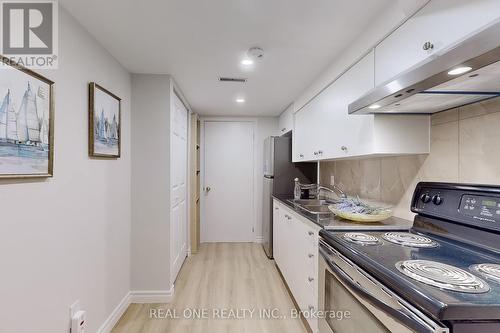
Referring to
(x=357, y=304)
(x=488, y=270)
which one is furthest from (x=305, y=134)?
(x=488, y=270)

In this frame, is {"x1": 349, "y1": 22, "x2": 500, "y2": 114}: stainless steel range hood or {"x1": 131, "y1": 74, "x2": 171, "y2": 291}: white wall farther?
{"x1": 131, "y1": 74, "x2": 171, "y2": 291}: white wall

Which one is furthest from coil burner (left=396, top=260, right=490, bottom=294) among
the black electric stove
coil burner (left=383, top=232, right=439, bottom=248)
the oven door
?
coil burner (left=383, top=232, right=439, bottom=248)

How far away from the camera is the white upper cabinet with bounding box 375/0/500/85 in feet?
Answer: 3.20

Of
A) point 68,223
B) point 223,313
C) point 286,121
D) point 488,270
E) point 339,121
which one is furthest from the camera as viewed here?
point 286,121

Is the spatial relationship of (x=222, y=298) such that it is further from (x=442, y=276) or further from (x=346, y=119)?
(x=442, y=276)

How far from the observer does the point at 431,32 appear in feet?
3.90

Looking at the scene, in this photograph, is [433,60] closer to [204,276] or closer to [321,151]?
[321,151]

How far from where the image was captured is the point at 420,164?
1696 mm

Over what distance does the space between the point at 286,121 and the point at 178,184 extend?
73.3 inches

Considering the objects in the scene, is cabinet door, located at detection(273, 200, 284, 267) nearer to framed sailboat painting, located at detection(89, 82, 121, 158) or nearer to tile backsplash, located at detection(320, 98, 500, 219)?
tile backsplash, located at detection(320, 98, 500, 219)

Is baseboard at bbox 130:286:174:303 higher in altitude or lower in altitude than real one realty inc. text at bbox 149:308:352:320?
higher

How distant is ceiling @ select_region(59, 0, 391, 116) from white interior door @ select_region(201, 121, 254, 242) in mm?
1940

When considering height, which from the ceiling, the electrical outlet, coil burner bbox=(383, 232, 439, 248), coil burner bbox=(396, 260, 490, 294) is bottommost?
the electrical outlet

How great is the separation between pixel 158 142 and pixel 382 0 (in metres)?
2.11
